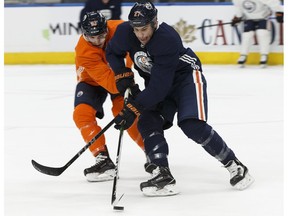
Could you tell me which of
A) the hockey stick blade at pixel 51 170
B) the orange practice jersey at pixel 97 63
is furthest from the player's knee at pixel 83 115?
the hockey stick blade at pixel 51 170

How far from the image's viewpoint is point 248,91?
6.27m

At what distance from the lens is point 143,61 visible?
9.95ft

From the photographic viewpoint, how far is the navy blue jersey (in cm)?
289

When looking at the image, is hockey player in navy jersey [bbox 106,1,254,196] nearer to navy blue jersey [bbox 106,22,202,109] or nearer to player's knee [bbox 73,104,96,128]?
navy blue jersey [bbox 106,22,202,109]

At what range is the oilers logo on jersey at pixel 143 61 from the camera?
3.02 m

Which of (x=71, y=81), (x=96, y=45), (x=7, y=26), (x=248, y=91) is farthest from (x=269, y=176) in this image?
(x=7, y=26)

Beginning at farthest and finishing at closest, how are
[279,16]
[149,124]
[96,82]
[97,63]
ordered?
1. [279,16]
2. [96,82]
3. [97,63]
4. [149,124]

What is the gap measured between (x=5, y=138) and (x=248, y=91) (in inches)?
105

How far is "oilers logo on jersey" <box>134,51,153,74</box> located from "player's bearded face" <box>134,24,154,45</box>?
4.6 inches

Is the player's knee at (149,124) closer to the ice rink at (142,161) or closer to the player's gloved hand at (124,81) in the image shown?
the player's gloved hand at (124,81)

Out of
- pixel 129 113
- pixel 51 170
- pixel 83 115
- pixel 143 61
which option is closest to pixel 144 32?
pixel 143 61

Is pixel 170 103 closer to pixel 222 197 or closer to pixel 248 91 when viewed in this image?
pixel 222 197

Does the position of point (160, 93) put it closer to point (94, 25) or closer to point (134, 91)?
point (134, 91)

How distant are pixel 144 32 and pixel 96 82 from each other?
2.00 feet
